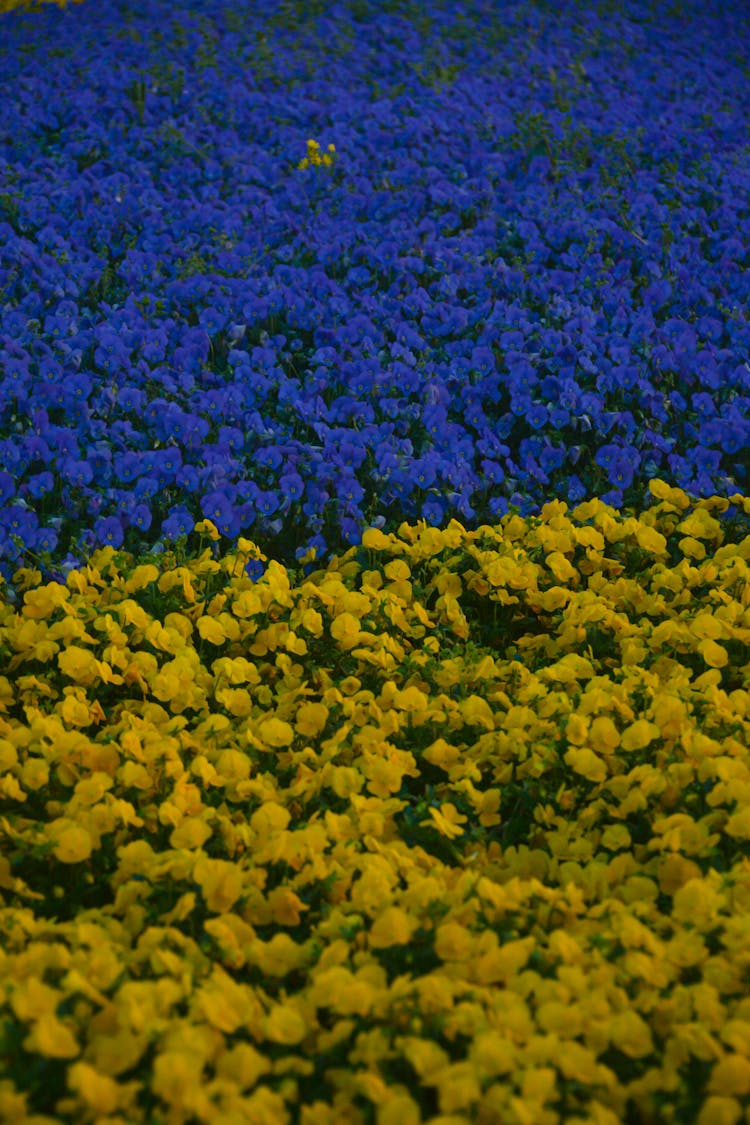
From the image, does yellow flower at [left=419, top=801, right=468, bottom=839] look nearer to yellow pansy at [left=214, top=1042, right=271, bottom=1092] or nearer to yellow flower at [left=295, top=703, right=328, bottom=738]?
yellow flower at [left=295, top=703, right=328, bottom=738]

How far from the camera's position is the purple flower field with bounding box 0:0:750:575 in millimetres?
4039

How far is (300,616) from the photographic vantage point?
128 inches

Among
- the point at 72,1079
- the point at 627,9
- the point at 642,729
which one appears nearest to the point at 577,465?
the point at 642,729

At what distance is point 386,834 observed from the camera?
2543mm

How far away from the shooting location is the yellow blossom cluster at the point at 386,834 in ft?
5.97

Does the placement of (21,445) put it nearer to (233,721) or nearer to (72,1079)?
(233,721)

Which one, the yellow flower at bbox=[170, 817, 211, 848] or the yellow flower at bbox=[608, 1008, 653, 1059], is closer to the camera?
the yellow flower at bbox=[608, 1008, 653, 1059]

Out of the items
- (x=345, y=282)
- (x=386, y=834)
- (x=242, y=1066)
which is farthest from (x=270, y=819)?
(x=345, y=282)

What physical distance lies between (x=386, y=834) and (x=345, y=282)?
311 centimetres

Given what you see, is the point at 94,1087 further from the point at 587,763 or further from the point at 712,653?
the point at 712,653

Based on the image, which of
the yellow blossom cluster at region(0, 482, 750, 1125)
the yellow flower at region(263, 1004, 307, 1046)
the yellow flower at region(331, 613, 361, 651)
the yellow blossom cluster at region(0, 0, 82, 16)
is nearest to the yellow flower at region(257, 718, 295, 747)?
the yellow blossom cluster at region(0, 482, 750, 1125)

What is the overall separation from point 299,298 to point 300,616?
199cm

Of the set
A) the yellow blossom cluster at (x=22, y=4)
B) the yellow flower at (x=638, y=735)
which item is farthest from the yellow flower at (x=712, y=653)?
the yellow blossom cluster at (x=22, y=4)

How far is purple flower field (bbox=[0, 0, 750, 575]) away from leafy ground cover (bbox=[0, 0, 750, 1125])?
0.08 ft
